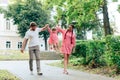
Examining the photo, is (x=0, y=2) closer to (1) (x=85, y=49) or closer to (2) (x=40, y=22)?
(2) (x=40, y=22)

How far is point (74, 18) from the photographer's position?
Result: 1964 cm

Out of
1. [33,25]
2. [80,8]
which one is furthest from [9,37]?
[33,25]

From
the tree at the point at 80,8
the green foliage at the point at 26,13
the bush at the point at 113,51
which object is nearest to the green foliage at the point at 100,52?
the bush at the point at 113,51

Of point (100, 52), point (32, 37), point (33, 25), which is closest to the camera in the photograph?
point (33, 25)

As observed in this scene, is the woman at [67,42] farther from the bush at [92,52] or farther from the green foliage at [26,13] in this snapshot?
the green foliage at [26,13]

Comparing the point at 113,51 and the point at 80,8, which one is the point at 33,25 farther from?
the point at 80,8

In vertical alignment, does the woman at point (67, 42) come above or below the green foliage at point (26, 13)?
below

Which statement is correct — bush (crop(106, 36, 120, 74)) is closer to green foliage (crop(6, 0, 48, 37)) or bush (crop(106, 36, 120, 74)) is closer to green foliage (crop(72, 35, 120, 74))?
green foliage (crop(72, 35, 120, 74))

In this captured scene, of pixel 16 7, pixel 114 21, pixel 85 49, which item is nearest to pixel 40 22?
pixel 16 7

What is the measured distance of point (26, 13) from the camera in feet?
189

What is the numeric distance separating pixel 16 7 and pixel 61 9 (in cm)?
3687

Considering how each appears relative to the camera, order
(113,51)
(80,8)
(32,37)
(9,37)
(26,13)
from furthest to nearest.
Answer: (9,37)
(26,13)
(80,8)
(32,37)
(113,51)

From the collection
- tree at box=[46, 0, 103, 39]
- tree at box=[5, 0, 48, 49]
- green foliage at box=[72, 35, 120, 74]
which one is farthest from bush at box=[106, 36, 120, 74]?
tree at box=[5, 0, 48, 49]

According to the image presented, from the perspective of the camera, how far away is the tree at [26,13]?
57.1 m
